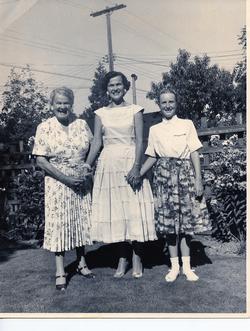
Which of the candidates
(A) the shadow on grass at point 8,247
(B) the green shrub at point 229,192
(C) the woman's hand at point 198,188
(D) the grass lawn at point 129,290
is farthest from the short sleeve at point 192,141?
(A) the shadow on grass at point 8,247

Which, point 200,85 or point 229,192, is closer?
point 229,192

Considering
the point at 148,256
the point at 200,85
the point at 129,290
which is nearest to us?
the point at 129,290

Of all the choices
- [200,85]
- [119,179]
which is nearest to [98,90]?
[200,85]

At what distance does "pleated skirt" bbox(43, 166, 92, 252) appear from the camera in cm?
325

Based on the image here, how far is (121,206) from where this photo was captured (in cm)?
332

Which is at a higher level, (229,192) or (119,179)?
(119,179)

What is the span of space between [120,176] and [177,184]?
0.47 m

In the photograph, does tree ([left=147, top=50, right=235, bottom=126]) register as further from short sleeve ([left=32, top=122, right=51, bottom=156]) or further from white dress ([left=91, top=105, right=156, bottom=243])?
short sleeve ([left=32, top=122, right=51, bottom=156])

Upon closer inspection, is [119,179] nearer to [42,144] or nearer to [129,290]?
[42,144]

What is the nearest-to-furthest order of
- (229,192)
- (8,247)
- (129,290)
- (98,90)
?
(129,290) < (229,192) < (8,247) < (98,90)

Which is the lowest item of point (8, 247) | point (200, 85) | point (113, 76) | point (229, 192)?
point (8, 247)

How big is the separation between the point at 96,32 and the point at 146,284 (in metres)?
2.43

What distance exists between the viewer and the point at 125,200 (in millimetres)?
3316

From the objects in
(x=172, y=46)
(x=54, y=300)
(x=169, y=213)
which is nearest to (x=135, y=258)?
(x=169, y=213)
